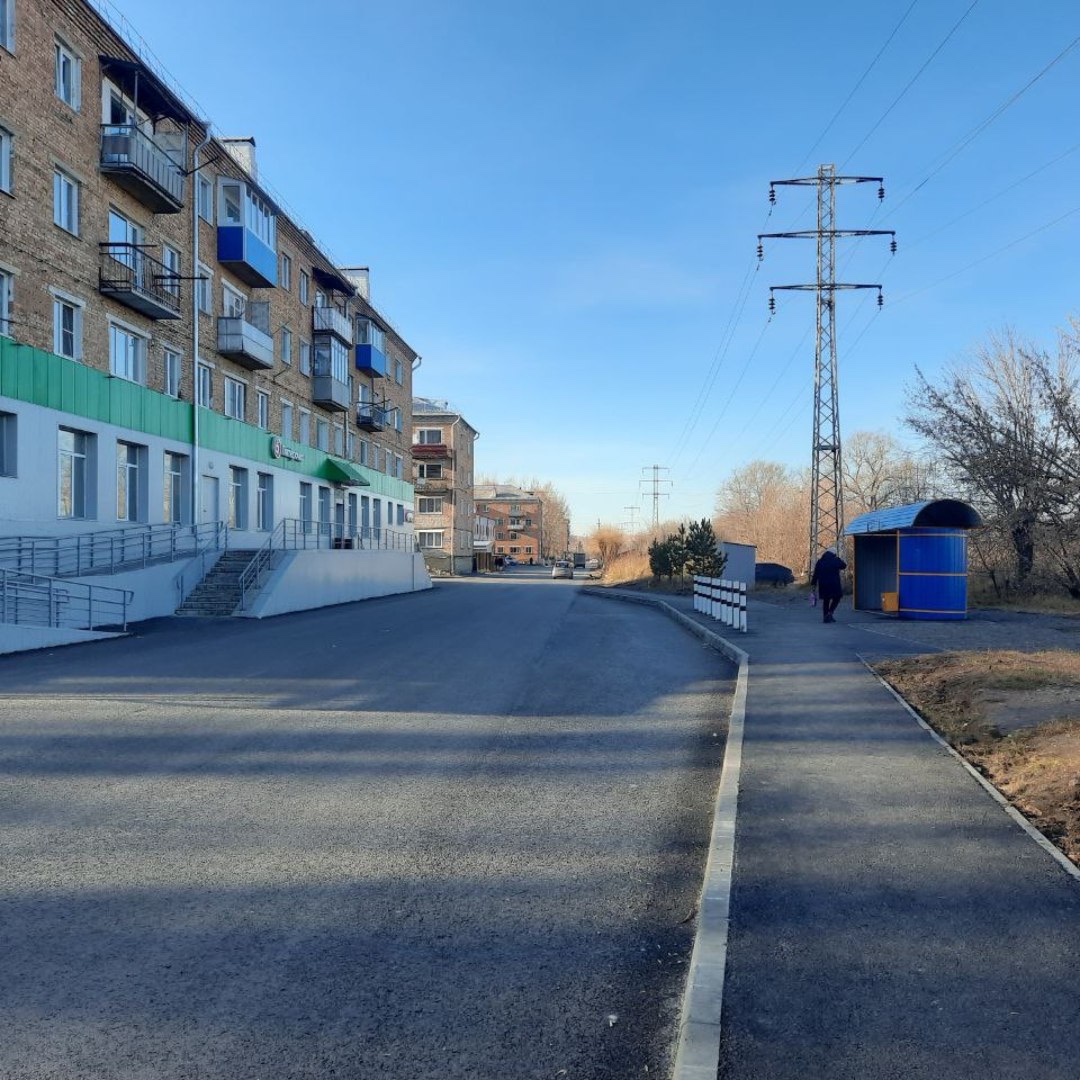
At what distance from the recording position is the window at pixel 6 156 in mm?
19281

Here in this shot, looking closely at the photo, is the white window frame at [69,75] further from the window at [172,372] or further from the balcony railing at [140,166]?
the window at [172,372]

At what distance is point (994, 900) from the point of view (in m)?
4.22

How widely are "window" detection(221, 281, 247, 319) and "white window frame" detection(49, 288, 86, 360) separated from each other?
806cm

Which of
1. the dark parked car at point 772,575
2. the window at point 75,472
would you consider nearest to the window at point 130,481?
the window at point 75,472

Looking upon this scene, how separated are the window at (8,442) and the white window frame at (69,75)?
7655 mm

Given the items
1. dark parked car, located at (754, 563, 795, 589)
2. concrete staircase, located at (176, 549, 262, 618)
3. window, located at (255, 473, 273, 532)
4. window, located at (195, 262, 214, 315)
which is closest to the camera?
concrete staircase, located at (176, 549, 262, 618)

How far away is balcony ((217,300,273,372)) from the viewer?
2948 cm

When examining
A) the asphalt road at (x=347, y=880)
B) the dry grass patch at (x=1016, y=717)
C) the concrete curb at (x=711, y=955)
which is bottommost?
the asphalt road at (x=347, y=880)

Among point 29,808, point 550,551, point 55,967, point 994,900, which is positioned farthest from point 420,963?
point 550,551

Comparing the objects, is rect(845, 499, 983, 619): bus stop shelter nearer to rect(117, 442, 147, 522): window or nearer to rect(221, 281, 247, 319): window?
rect(117, 442, 147, 522): window

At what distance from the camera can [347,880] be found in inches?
183

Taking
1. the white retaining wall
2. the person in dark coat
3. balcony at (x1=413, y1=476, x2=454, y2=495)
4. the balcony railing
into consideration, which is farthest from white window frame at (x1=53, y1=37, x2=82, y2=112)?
balcony at (x1=413, y1=476, x2=454, y2=495)

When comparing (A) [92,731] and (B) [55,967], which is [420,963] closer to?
(B) [55,967]

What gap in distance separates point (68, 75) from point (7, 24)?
2.38 m
